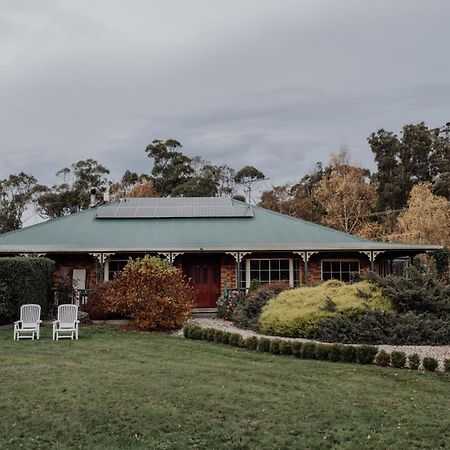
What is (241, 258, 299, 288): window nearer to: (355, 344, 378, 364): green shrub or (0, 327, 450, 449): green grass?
(0, 327, 450, 449): green grass

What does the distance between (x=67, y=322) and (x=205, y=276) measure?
29.7ft

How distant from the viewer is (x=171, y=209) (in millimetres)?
24047

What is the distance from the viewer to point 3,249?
1923cm

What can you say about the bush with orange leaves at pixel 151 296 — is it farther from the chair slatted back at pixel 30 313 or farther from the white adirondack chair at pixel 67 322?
the chair slatted back at pixel 30 313

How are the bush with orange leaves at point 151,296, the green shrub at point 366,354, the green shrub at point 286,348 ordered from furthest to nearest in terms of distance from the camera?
the bush with orange leaves at point 151,296
the green shrub at point 286,348
the green shrub at point 366,354

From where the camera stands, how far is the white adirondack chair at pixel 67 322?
12.5 meters

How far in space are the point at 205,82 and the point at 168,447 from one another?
13.9 meters

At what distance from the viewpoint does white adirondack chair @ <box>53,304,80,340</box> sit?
41.1 ft

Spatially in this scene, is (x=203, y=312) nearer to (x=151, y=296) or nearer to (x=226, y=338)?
(x=151, y=296)

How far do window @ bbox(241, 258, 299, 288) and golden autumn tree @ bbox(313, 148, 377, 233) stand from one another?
56.1 ft

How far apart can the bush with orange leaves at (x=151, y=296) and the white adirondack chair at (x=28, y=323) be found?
209cm

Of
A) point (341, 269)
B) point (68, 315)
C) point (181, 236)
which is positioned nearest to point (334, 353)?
point (68, 315)

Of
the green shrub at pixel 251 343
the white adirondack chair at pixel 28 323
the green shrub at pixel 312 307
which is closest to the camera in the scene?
the green shrub at pixel 251 343

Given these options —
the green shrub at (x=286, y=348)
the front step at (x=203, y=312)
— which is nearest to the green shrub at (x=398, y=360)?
the green shrub at (x=286, y=348)
